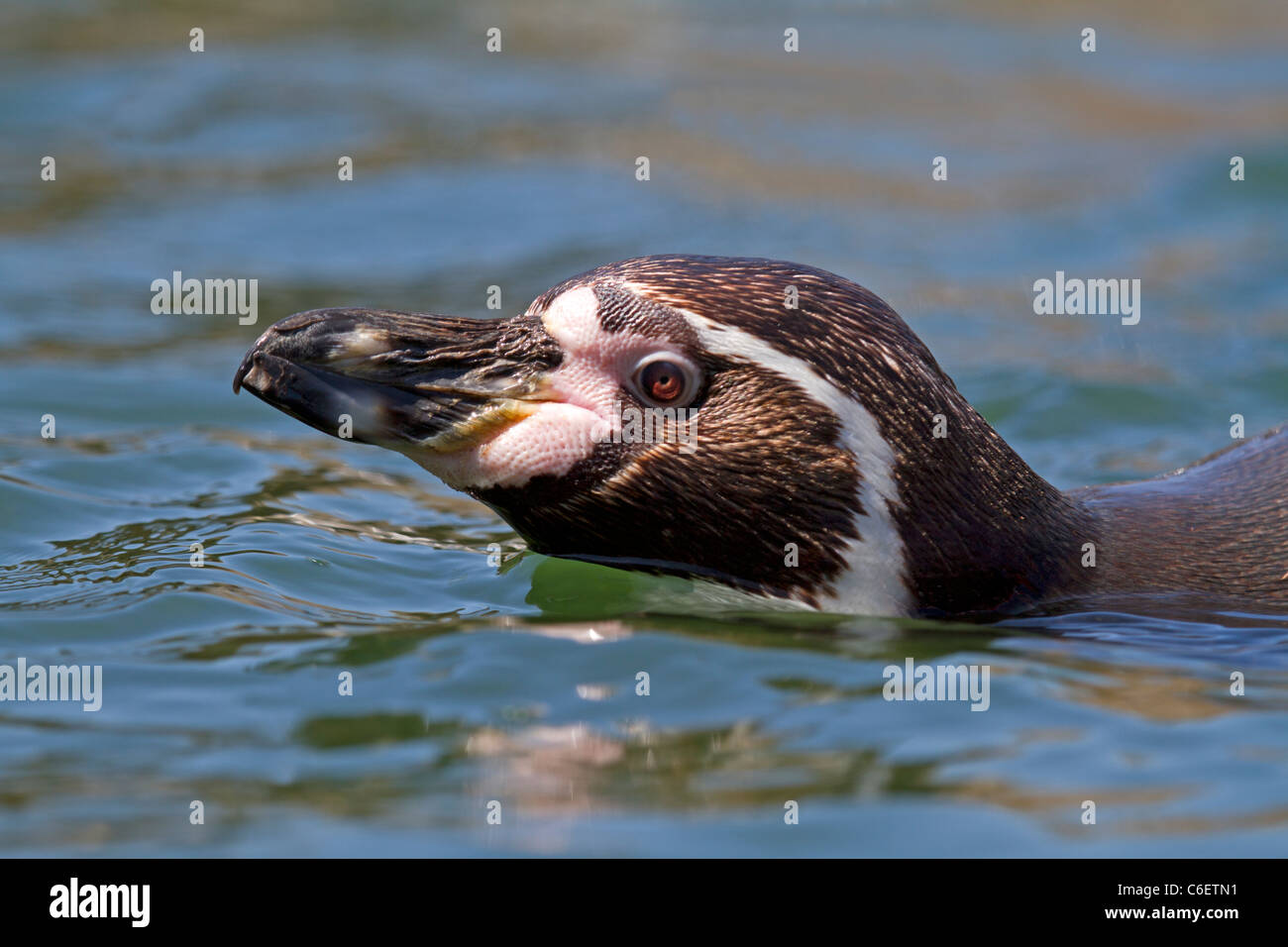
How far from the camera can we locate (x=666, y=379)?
6.44 meters

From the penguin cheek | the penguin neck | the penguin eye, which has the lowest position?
the penguin neck

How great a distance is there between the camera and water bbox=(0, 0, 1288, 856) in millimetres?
5133

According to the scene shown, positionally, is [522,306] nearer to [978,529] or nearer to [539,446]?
[539,446]

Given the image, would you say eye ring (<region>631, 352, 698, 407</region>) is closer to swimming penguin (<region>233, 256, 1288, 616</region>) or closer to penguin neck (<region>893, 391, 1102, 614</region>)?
swimming penguin (<region>233, 256, 1288, 616</region>)

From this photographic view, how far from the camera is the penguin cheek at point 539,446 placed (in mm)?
6406

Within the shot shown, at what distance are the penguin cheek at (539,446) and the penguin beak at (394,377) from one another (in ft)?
0.14

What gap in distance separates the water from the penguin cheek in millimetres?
568

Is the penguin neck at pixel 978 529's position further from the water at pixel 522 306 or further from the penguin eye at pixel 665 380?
the penguin eye at pixel 665 380

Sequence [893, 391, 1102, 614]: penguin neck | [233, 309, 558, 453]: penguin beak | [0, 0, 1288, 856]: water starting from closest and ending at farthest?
[0, 0, 1288, 856]: water, [233, 309, 558, 453]: penguin beak, [893, 391, 1102, 614]: penguin neck

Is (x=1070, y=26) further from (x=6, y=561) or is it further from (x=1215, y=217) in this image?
(x=6, y=561)

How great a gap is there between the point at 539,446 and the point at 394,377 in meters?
0.58

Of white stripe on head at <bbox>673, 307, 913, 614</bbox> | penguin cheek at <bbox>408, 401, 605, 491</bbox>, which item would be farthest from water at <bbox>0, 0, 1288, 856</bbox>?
penguin cheek at <bbox>408, 401, 605, 491</bbox>

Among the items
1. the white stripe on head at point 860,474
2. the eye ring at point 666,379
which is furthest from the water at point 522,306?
the eye ring at point 666,379
